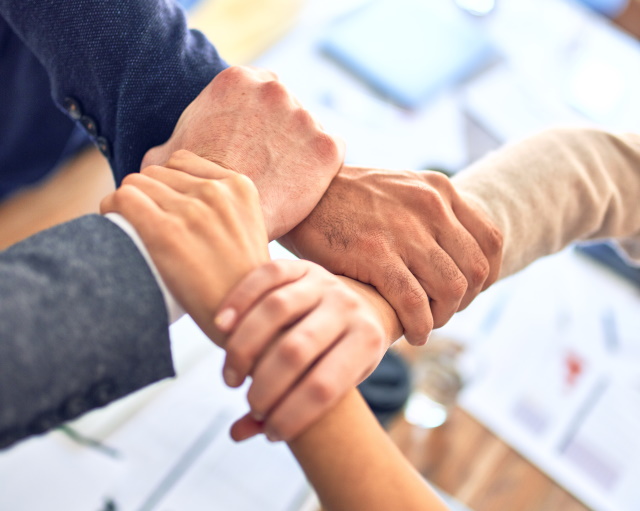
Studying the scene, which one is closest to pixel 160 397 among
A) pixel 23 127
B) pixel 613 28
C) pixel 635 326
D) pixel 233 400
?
pixel 233 400

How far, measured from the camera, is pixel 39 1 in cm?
56

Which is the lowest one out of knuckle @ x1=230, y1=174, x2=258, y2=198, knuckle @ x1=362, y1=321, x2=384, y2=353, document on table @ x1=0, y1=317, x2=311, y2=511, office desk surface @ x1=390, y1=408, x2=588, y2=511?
office desk surface @ x1=390, y1=408, x2=588, y2=511

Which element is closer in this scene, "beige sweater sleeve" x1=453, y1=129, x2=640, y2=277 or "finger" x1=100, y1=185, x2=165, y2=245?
"finger" x1=100, y1=185, x2=165, y2=245

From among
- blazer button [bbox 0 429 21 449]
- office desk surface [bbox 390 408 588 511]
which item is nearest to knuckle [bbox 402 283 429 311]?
blazer button [bbox 0 429 21 449]

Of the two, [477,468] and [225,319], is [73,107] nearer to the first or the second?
[225,319]

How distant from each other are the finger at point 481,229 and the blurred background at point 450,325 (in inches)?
10.6

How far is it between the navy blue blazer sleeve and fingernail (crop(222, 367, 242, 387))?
28cm

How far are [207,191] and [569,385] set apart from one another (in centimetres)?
88

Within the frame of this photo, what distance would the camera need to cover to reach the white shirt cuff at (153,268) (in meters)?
0.41

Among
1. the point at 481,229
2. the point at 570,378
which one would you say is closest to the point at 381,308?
the point at 481,229

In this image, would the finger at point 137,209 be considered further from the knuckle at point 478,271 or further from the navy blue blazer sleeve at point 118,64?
the knuckle at point 478,271

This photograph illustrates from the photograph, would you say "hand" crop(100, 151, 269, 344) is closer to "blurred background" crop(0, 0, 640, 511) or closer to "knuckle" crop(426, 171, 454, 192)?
"knuckle" crop(426, 171, 454, 192)

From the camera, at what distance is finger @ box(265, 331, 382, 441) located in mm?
388

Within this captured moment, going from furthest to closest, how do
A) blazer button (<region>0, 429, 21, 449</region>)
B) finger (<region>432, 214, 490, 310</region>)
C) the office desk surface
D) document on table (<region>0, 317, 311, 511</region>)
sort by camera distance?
the office desk surface
document on table (<region>0, 317, 311, 511</region>)
finger (<region>432, 214, 490, 310</region>)
blazer button (<region>0, 429, 21, 449</region>)
